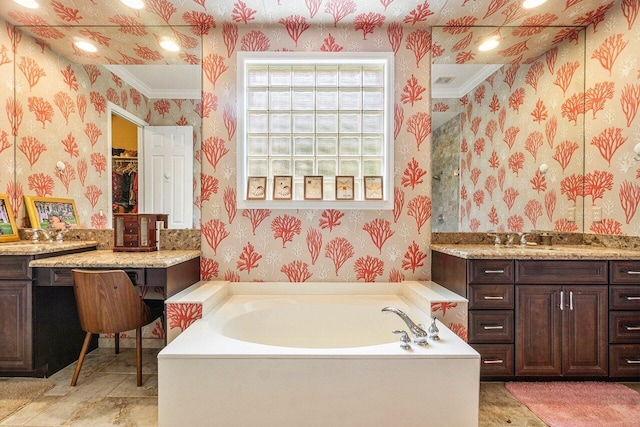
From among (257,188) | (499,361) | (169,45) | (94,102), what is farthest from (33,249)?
(499,361)

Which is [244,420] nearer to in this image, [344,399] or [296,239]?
[344,399]

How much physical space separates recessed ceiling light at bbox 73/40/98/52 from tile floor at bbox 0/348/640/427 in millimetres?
2352

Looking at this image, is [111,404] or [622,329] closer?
[111,404]

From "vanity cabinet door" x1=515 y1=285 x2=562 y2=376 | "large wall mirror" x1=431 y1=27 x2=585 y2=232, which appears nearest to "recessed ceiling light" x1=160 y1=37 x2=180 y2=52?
"large wall mirror" x1=431 y1=27 x2=585 y2=232

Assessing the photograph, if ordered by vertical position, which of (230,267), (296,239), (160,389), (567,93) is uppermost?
(567,93)

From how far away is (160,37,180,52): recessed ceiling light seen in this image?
2467 millimetres

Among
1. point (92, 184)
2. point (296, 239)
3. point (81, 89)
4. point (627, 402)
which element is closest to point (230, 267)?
point (296, 239)

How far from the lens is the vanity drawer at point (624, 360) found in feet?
6.53

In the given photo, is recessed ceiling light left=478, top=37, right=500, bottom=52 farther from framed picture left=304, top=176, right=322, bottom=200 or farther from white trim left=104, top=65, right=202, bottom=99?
white trim left=104, top=65, right=202, bottom=99

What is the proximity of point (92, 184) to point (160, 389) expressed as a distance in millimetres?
1850

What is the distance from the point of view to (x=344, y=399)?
1426mm

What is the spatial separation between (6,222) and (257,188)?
6.14 feet

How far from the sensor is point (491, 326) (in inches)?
78.8

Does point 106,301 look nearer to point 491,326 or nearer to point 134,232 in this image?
point 134,232
